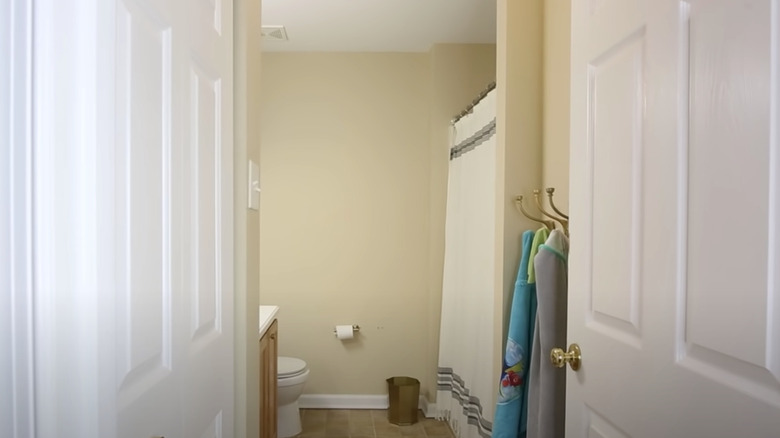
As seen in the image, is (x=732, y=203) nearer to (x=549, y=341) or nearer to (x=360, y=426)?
(x=549, y=341)

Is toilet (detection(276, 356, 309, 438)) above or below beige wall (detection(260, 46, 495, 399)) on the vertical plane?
below

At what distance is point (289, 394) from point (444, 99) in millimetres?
2103

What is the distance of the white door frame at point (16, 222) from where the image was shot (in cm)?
51

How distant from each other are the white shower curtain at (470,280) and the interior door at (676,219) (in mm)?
1015

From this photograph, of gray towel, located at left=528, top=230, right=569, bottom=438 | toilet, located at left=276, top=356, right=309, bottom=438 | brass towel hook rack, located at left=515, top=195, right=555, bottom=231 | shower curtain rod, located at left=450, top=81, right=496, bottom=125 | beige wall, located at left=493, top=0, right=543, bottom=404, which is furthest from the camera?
toilet, located at left=276, top=356, right=309, bottom=438

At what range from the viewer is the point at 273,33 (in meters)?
3.20

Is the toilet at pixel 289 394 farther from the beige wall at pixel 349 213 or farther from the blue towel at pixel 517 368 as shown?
the blue towel at pixel 517 368

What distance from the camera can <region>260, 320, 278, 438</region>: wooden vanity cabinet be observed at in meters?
1.99

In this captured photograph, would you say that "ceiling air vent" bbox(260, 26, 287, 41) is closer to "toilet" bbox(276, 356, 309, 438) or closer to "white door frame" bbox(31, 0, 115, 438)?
"toilet" bbox(276, 356, 309, 438)

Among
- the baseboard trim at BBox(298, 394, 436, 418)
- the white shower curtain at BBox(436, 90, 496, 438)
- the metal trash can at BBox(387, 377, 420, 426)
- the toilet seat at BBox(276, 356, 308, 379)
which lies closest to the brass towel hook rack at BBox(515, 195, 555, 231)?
the white shower curtain at BBox(436, 90, 496, 438)

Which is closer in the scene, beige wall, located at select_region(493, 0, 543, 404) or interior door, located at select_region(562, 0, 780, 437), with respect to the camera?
interior door, located at select_region(562, 0, 780, 437)

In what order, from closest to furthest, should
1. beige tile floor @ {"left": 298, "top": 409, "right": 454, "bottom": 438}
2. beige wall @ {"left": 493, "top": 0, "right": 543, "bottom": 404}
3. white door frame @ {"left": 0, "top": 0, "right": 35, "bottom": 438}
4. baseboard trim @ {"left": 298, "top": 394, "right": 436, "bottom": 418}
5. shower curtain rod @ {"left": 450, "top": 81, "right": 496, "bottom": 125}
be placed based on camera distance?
white door frame @ {"left": 0, "top": 0, "right": 35, "bottom": 438}, beige wall @ {"left": 493, "top": 0, "right": 543, "bottom": 404}, shower curtain rod @ {"left": 450, "top": 81, "right": 496, "bottom": 125}, beige tile floor @ {"left": 298, "top": 409, "right": 454, "bottom": 438}, baseboard trim @ {"left": 298, "top": 394, "right": 436, "bottom": 418}

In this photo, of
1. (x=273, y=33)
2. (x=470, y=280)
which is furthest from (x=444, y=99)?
(x=470, y=280)

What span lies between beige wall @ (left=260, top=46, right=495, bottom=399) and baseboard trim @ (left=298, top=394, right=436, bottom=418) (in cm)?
4
